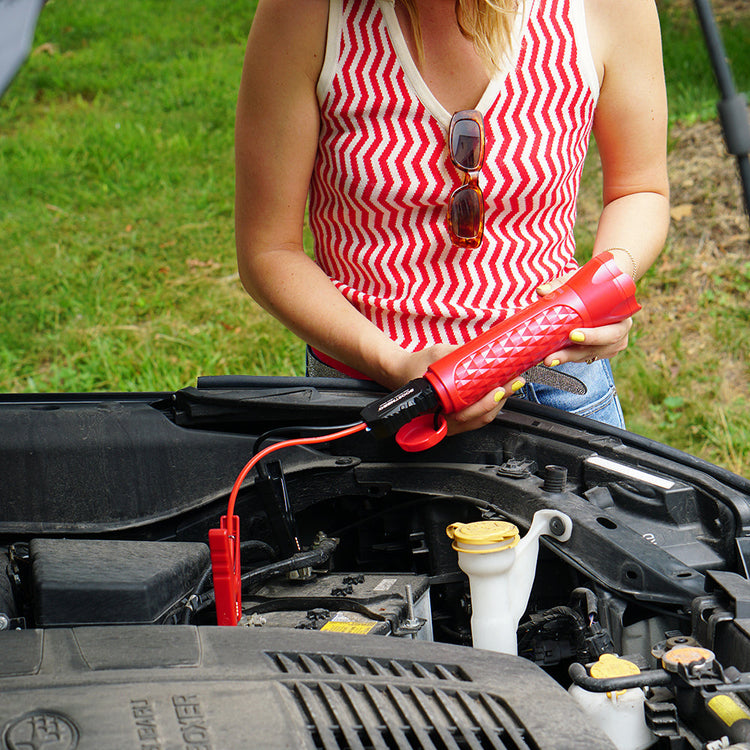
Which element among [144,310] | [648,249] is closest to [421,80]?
[648,249]

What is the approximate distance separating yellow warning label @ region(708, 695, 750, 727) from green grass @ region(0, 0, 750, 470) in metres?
2.17

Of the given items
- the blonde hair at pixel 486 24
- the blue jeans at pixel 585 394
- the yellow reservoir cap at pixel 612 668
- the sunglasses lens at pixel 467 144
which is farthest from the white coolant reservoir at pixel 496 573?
the blonde hair at pixel 486 24

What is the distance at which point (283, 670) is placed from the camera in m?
0.87

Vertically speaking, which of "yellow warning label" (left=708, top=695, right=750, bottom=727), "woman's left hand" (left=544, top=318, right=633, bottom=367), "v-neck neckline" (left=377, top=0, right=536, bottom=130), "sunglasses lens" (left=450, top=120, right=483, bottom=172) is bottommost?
"yellow warning label" (left=708, top=695, right=750, bottom=727)

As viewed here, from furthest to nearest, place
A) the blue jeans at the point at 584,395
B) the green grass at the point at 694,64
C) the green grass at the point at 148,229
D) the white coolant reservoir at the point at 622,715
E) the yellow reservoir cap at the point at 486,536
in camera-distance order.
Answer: the green grass at the point at 694,64 < the green grass at the point at 148,229 < the blue jeans at the point at 584,395 < the yellow reservoir cap at the point at 486,536 < the white coolant reservoir at the point at 622,715

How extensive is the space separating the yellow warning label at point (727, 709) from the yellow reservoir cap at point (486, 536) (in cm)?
27

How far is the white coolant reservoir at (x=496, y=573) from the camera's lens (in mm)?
1044

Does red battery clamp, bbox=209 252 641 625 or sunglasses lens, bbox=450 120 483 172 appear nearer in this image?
red battery clamp, bbox=209 252 641 625

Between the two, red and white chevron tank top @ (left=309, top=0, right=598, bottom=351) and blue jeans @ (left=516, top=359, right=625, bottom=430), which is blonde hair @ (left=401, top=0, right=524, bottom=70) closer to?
red and white chevron tank top @ (left=309, top=0, right=598, bottom=351)

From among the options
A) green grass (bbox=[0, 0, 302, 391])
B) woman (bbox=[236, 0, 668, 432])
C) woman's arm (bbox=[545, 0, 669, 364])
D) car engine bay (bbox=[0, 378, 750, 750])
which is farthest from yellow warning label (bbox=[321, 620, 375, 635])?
green grass (bbox=[0, 0, 302, 391])

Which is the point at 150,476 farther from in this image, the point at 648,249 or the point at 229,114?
the point at 229,114

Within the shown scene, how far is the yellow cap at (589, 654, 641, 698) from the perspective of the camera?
36.9 inches

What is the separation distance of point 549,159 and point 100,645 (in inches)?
37.1

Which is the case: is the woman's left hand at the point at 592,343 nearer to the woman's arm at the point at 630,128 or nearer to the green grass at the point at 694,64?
the woman's arm at the point at 630,128
